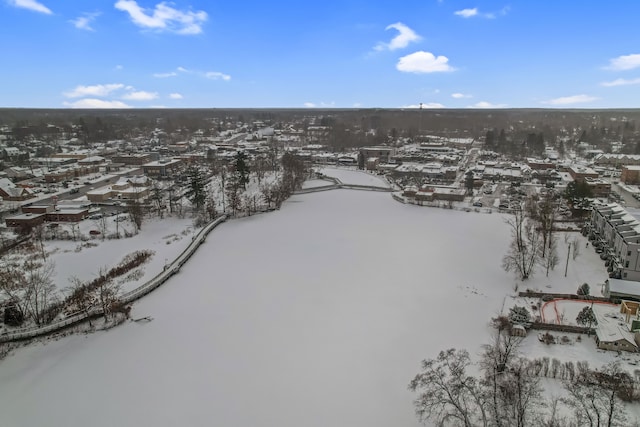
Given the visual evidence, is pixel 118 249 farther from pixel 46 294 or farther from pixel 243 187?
pixel 243 187

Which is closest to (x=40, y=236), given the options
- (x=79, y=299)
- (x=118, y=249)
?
(x=118, y=249)

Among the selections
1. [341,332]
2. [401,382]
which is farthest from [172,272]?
[401,382]

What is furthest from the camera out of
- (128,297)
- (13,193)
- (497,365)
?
(13,193)

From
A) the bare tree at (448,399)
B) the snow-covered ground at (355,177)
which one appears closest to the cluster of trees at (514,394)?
the bare tree at (448,399)

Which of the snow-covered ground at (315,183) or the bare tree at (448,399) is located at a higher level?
the snow-covered ground at (315,183)

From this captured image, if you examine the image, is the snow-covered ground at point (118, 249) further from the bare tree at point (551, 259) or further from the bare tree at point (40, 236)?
the bare tree at point (551, 259)

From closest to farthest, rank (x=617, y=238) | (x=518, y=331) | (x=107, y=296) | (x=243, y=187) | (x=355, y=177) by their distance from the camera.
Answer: (x=518, y=331) < (x=107, y=296) < (x=617, y=238) < (x=243, y=187) < (x=355, y=177)
